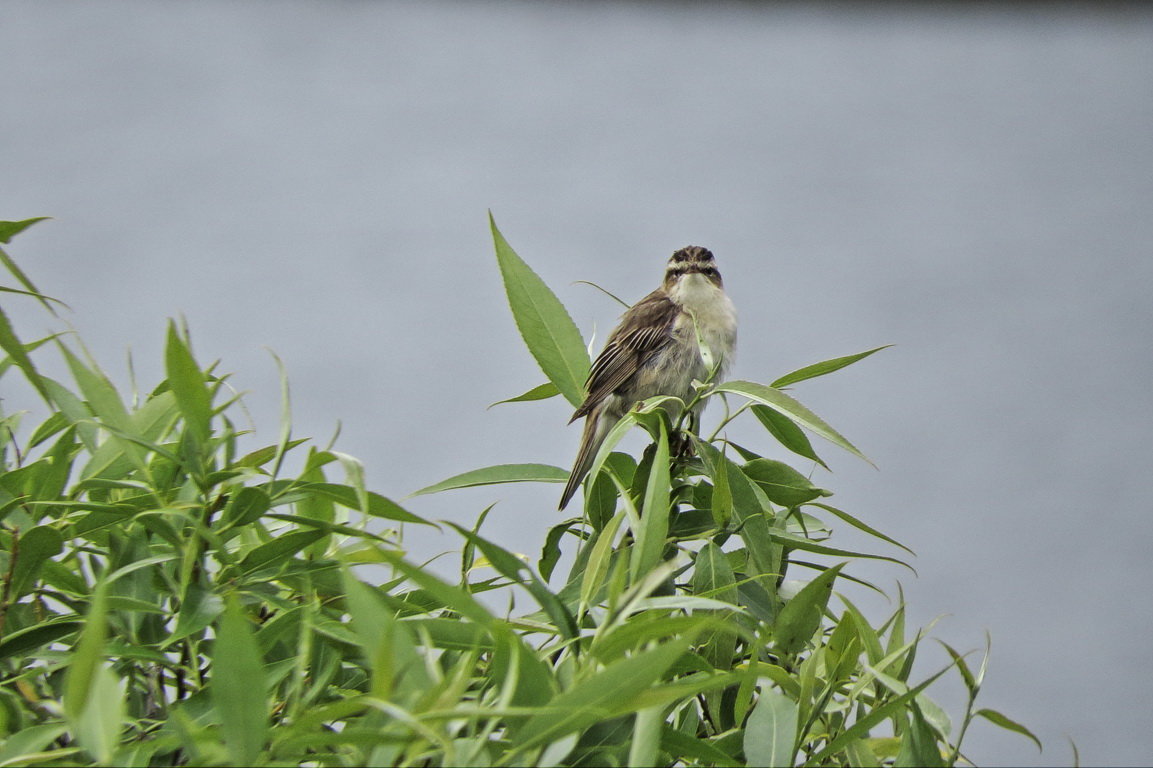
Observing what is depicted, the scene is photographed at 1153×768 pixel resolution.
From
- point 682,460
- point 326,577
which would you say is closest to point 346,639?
point 326,577

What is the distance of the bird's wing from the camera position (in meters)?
1.92

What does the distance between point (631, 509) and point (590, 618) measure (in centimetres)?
7

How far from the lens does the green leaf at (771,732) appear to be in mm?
524

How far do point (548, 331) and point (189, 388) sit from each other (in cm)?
27

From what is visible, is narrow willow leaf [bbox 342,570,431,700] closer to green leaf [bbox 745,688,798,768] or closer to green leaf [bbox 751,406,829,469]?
green leaf [bbox 745,688,798,768]

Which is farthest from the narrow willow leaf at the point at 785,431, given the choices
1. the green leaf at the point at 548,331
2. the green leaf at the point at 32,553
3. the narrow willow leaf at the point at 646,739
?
the green leaf at the point at 32,553

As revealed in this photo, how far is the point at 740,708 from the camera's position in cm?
59

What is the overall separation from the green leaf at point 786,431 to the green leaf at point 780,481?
0.13 feet

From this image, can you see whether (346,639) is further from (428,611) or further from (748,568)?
(748,568)

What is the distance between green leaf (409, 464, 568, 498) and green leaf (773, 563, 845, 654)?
18 cm

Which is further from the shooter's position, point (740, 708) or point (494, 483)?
point (494, 483)

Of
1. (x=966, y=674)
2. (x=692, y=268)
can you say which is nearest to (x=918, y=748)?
(x=966, y=674)

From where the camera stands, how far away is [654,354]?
2.02 m

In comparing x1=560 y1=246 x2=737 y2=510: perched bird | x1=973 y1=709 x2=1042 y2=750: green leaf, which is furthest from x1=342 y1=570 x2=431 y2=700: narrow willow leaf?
x1=560 y1=246 x2=737 y2=510: perched bird
